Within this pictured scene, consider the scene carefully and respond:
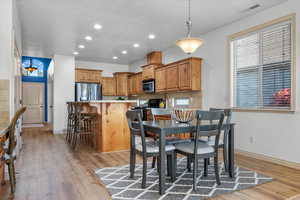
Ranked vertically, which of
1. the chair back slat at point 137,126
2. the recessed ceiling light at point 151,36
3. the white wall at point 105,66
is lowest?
the chair back slat at point 137,126

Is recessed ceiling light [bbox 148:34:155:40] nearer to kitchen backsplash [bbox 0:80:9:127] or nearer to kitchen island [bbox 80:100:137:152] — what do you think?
kitchen island [bbox 80:100:137:152]

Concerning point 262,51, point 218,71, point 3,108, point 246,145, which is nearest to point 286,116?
point 246,145

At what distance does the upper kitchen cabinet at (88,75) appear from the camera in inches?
305

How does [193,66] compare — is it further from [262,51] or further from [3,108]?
[3,108]

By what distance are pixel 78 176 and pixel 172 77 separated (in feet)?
11.9

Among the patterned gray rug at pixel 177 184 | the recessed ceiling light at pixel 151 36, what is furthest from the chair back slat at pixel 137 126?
the recessed ceiling light at pixel 151 36

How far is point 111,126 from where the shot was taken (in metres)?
4.46

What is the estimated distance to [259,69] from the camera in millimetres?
3906

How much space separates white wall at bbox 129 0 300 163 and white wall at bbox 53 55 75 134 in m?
4.60

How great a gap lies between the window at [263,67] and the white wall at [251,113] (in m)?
0.16

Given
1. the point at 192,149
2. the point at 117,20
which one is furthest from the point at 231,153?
the point at 117,20

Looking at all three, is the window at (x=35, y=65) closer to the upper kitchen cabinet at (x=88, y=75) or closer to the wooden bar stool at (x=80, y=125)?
the upper kitchen cabinet at (x=88, y=75)

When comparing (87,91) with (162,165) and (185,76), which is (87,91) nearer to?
(185,76)

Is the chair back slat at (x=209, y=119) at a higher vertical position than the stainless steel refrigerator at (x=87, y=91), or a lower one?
lower
